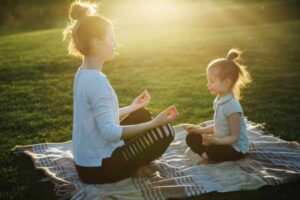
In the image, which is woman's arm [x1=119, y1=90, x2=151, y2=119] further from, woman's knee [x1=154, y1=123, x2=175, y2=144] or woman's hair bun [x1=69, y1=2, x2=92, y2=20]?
woman's hair bun [x1=69, y1=2, x2=92, y2=20]

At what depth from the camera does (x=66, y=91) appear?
364 inches

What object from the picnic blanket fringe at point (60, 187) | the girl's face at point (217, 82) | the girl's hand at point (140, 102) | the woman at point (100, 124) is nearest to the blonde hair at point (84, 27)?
the woman at point (100, 124)

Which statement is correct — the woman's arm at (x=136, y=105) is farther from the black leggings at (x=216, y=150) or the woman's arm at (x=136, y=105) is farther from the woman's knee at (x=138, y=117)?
the black leggings at (x=216, y=150)

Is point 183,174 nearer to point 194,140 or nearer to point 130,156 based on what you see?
point 194,140

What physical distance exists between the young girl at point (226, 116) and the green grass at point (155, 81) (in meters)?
0.68

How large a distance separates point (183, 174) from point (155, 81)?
5.11m

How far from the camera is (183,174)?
471 cm

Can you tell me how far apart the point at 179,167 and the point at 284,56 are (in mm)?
7084

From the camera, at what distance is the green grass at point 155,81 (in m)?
6.32

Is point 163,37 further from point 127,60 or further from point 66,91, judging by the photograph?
point 66,91

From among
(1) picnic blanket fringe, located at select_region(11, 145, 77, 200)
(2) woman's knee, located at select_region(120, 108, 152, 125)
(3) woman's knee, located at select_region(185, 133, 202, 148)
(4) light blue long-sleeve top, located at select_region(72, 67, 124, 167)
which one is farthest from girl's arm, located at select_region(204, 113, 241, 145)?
(1) picnic blanket fringe, located at select_region(11, 145, 77, 200)

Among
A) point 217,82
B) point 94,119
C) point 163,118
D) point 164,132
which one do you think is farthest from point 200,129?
point 94,119

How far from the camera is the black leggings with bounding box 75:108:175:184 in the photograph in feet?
14.2

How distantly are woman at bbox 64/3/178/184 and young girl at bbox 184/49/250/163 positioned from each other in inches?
25.5
